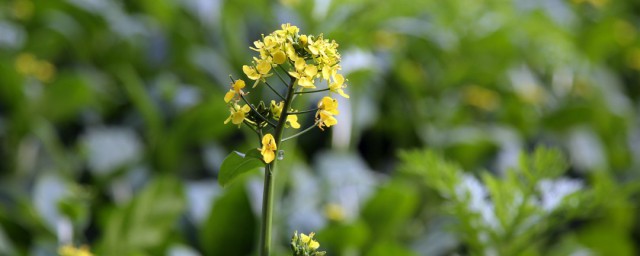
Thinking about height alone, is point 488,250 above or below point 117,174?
below

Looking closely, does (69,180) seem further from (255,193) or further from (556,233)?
(556,233)

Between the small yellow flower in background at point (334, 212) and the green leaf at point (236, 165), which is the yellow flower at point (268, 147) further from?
the small yellow flower in background at point (334, 212)

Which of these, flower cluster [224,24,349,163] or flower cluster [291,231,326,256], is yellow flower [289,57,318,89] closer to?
flower cluster [224,24,349,163]

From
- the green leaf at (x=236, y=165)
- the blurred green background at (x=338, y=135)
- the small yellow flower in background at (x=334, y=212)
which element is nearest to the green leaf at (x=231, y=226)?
the blurred green background at (x=338, y=135)

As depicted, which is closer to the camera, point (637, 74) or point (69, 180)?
point (69, 180)

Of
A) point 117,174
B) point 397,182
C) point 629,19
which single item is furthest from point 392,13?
point 629,19

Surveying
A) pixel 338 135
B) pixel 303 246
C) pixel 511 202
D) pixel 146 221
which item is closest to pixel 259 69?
pixel 303 246

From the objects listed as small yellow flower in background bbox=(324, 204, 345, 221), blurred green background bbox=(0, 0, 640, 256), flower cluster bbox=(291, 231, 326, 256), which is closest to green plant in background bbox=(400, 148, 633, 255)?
blurred green background bbox=(0, 0, 640, 256)
